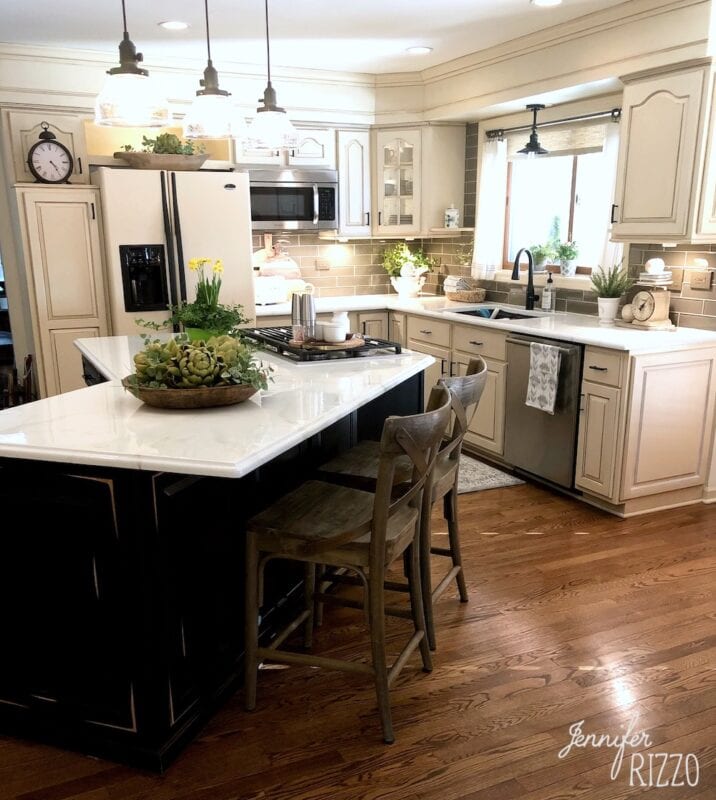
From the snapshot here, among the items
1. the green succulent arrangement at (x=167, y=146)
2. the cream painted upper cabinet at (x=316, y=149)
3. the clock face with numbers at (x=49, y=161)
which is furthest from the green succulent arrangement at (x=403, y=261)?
the clock face with numbers at (x=49, y=161)

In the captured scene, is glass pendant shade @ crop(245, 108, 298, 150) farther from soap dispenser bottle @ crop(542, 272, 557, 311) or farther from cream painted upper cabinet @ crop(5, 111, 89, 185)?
soap dispenser bottle @ crop(542, 272, 557, 311)

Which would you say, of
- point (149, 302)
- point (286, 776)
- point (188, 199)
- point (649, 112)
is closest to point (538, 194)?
point (649, 112)

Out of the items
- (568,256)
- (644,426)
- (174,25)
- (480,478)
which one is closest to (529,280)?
(568,256)

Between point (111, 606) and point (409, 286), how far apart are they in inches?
165

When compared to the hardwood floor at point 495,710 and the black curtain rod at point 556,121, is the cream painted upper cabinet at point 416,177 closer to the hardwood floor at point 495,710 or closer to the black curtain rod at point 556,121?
the black curtain rod at point 556,121

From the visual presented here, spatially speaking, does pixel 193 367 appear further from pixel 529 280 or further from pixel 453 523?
pixel 529 280

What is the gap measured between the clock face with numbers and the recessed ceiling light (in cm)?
105

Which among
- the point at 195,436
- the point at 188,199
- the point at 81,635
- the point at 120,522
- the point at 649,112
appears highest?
the point at 649,112

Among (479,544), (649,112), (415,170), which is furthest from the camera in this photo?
(415,170)

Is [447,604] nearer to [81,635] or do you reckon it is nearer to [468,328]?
[81,635]

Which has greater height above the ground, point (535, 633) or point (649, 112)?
point (649, 112)

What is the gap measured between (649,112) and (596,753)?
3.01 meters

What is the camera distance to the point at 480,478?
13.6 feet

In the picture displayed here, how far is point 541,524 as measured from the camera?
354 centimetres
